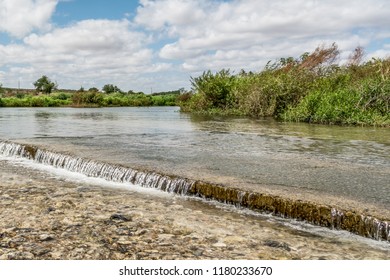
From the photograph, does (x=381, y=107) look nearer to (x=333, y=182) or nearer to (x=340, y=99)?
(x=340, y=99)

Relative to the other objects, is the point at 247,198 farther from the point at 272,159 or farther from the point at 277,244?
the point at 272,159

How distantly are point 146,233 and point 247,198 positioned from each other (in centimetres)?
198

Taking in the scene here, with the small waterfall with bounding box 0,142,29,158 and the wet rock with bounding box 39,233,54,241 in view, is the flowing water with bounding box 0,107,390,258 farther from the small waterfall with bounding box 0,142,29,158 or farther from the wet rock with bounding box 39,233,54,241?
the wet rock with bounding box 39,233,54,241

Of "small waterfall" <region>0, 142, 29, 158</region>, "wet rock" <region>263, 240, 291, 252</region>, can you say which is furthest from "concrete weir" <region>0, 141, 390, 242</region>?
"small waterfall" <region>0, 142, 29, 158</region>

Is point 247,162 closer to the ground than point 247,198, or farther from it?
farther from it

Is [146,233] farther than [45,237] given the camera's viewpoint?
Yes

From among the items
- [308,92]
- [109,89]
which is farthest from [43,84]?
[308,92]

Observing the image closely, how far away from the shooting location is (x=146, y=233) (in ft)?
17.4

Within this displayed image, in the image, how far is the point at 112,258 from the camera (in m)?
4.52

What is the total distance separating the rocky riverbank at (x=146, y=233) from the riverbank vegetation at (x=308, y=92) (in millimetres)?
17367

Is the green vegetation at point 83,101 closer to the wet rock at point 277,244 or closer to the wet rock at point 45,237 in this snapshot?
the wet rock at point 45,237

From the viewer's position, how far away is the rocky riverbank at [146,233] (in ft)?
15.4

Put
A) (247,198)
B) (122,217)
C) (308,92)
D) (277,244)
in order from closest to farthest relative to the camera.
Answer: (277,244) → (122,217) → (247,198) → (308,92)

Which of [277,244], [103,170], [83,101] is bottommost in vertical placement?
[277,244]
